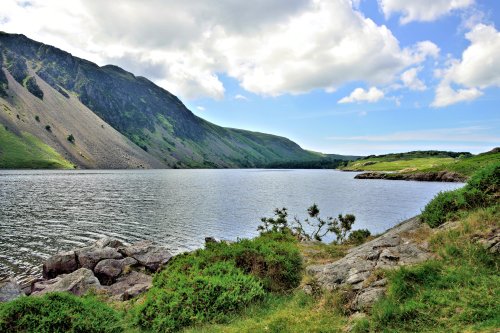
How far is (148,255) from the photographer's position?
3334cm

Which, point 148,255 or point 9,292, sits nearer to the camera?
point 9,292

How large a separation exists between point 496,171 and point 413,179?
171 metres

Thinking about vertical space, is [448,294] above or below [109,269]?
above

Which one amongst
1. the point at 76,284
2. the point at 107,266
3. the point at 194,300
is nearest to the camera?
the point at 194,300

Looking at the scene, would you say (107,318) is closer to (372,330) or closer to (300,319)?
(300,319)

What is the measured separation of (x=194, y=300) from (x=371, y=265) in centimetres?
761

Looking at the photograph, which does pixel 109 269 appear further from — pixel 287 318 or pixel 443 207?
pixel 443 207

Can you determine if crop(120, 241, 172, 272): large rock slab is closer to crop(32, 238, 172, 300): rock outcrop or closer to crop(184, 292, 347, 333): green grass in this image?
crop(32, 238, 172, 300): rock outcrop

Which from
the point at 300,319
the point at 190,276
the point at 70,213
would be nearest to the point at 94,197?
the point at 70,213

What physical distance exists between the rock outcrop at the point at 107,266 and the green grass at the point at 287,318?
15695 millimetres

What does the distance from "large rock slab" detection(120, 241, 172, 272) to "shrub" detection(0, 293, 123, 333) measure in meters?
18.9

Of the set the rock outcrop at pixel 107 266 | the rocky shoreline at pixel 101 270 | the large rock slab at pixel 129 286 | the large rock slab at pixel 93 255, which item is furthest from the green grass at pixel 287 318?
the large rock slab at pixel 93 255

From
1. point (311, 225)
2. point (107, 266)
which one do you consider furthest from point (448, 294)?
point (311, 225)

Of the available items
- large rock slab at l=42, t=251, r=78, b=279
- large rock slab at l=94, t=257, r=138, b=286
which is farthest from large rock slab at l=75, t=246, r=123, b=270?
large rock slab at l=94, t=257, r=138, b=286
